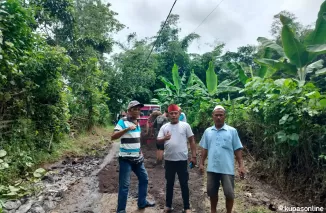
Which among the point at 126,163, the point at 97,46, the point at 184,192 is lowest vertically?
the point at 184,192

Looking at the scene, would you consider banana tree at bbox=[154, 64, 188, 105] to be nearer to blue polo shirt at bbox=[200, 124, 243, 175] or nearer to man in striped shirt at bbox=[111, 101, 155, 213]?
man in striped shirt at bbox=[111, 101, 155, 213]

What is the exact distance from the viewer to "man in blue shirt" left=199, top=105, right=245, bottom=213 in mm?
3404

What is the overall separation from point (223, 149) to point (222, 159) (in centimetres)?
14

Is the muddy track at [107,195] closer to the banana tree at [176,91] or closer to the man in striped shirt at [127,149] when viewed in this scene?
the man in striped shirt at [127,149]

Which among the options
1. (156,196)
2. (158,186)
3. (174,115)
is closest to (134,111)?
(174,115)

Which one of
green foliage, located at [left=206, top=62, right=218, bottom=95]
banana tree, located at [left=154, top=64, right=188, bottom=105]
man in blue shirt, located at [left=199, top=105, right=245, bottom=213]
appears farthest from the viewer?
banana tree, located at [left=154, top=64, right=188, bottom=105]

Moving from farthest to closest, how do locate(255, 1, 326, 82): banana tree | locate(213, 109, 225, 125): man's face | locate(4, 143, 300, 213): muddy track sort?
locate(255, 1, 326, 82): banana tree, locate(4, 143, 300, 213): muddy track, locate(213, 109, 225, 125): man's face

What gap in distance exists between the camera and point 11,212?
3594mm

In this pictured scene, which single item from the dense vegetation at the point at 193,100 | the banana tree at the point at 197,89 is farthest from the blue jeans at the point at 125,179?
the banana tree at the point at 197,89

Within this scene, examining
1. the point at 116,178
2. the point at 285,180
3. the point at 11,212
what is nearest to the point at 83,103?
the point at 116,178

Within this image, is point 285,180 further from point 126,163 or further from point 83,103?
point 83,103

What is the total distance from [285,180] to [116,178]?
3.67 metres

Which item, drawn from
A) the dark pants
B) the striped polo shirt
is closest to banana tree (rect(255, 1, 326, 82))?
the dark pants

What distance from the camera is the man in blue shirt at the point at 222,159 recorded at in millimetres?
3404
